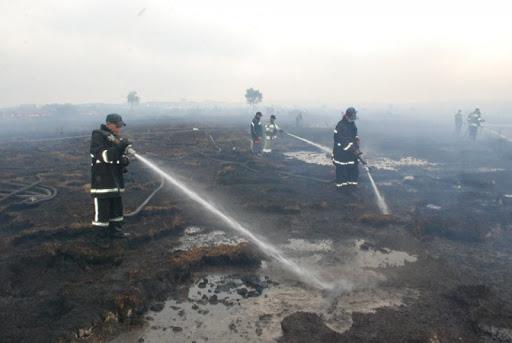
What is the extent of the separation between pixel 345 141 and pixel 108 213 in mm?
6791

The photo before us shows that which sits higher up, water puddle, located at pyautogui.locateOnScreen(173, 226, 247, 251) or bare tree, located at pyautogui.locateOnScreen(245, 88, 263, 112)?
bare tree, located at pyautogui.locateOnScreen(245, 88, 263, 112)

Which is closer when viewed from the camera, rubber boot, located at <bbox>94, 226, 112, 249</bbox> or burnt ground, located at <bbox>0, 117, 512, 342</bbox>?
burnt ground, located at <bbox>0, 117, 512, 342</bbox>

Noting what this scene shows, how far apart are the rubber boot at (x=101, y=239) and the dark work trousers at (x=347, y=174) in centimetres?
684

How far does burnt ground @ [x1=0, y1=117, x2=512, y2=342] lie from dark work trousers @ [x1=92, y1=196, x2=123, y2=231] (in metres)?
0.38

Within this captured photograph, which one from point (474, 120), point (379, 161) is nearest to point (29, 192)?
point (379, 161)

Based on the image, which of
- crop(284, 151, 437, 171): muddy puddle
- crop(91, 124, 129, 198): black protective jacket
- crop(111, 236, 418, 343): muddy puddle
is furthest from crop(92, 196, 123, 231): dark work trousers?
crop(284, 151, 437, 171): muddy puddle

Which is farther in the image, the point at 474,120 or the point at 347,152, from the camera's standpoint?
the point at 474,120

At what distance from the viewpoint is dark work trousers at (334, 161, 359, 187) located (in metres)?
10.1

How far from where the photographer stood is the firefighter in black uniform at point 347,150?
383 inches

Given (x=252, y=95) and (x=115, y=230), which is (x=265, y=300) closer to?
(x=115, y=230)

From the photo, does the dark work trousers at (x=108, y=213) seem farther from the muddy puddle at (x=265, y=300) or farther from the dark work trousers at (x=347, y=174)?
the dark work trousers at (x=347, y=174)

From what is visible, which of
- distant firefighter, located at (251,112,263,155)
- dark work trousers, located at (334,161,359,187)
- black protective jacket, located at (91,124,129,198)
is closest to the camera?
black protective jacket, located at (91,124,129,198)

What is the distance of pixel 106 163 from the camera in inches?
225

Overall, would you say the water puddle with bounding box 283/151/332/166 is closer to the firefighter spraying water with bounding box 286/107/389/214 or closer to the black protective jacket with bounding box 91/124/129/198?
the firefighter spraying water with bounding box 286/107/389/214
